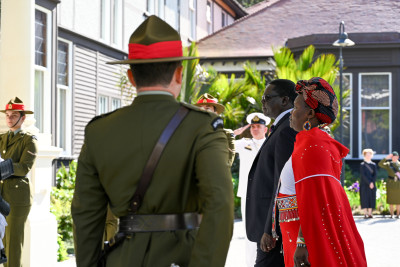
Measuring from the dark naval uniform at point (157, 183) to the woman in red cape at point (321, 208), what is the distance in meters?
1.72

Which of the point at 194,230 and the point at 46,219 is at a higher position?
the point at 194,230

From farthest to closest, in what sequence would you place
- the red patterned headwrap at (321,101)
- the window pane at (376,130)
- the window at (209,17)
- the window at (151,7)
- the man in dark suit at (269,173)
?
1. the window at (209,17)
2. the window pane at (376,130)
3. the window at (151,7)
4. the man in dark suit at (269,173)
5. the red patterned headwrap at (321,101)

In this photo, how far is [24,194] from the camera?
8.74 m

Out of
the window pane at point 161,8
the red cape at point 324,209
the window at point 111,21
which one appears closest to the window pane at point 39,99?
the window at point 111,21

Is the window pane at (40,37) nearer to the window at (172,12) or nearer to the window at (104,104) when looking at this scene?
the window at (104,104)

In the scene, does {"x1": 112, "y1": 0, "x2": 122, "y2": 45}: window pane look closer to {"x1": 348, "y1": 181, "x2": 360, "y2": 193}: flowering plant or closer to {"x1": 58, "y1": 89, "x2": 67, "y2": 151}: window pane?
{"x1": 58, "y1": 89, "x2": 67, "y2": 151}: window pane

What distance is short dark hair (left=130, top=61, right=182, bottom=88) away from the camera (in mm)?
3426

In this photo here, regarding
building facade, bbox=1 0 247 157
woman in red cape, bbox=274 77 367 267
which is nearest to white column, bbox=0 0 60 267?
building facade, bbox=1 0 247 157

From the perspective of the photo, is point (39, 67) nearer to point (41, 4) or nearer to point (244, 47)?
point (41, 4)

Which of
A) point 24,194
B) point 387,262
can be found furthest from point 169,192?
point 387,262

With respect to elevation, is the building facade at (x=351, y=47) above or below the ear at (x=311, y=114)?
above

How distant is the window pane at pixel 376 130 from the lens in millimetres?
26516

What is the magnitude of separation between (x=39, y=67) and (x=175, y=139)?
12276mm

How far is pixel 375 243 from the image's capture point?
13852mm
